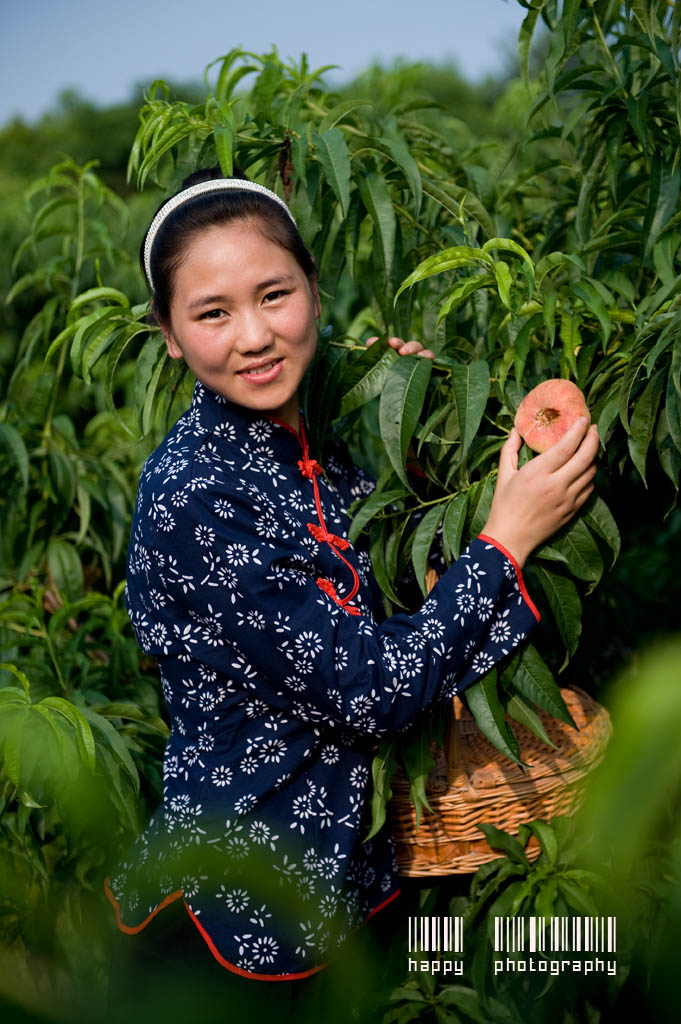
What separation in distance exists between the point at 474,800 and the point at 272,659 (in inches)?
16.7

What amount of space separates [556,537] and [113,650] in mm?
993

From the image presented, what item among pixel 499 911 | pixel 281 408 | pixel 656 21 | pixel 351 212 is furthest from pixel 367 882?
pixel 656 21

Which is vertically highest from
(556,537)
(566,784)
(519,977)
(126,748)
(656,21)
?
(656,21)

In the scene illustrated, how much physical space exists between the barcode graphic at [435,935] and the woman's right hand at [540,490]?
1.93ft

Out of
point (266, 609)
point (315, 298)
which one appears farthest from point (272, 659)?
point (315, 298)

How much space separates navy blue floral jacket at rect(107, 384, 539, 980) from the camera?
1.12 m

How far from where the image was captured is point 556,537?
1224mm

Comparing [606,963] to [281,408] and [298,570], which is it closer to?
[298,570]

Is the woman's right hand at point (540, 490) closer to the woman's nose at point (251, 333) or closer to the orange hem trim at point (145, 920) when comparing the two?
the woman's nose at point (251, 333)

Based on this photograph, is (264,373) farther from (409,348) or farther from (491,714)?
(491,714)

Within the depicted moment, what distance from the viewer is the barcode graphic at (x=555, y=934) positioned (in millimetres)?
1304

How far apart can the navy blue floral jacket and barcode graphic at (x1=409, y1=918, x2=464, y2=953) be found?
0.14 metres

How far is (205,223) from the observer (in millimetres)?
1208

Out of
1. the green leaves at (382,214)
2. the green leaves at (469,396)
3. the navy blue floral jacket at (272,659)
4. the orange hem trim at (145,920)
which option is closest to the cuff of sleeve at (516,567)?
the navy blue floral jacket at (272,659)
